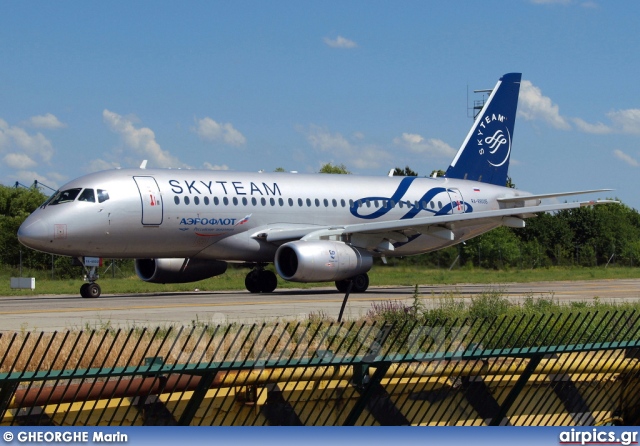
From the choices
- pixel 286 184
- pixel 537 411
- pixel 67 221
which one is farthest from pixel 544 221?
pixel 537 411

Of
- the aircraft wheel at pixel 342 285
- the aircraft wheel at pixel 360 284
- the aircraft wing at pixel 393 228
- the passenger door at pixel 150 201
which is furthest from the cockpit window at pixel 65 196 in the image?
the aircraft wheel at pixel 360 284

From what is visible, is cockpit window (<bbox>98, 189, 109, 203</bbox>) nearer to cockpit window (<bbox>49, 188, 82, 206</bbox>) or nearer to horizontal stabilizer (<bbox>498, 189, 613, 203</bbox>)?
cockpit window (<bbox>49, 188, 82, 206</bbox>)

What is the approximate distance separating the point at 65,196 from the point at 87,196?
0.72 meters

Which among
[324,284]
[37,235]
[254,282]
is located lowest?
[324,284]

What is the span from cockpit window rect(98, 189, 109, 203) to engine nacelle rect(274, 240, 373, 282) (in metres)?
4.62

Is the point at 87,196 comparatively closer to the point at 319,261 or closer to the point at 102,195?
the point at 102,195

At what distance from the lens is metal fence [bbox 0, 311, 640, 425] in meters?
7.39

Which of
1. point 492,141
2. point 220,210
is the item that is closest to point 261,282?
point 220,210

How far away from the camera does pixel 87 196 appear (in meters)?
25.8

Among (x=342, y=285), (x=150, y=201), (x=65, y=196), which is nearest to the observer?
(x=65, y=196)

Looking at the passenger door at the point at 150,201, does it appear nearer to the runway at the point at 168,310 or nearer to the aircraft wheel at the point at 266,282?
the runway at the point at 168,310

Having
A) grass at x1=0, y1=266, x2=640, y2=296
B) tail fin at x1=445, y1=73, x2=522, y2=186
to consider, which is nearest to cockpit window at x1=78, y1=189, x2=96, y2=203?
grass at x1=0, y1=266, x2=640, y2=296

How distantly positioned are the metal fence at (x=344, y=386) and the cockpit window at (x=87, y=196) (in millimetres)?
15344

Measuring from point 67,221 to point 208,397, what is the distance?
57.7ft
